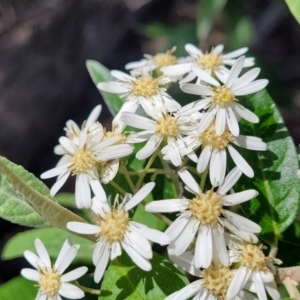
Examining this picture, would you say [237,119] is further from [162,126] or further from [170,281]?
[170,281]

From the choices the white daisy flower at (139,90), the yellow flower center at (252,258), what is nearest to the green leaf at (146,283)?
the yellow flower center at (252,258)

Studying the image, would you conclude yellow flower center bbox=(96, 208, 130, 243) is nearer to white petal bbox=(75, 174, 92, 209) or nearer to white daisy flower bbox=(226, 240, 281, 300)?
white petal bbox=(75, 174, 92, 209)

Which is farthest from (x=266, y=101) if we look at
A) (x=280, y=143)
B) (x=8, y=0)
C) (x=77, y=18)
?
(x=8, y=0)

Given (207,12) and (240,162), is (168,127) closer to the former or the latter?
(240,162)

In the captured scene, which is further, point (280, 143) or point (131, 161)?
point (131, 161)

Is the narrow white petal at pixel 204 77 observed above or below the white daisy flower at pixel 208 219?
above

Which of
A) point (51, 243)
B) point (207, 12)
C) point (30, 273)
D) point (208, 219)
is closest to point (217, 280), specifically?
point (208, 219)

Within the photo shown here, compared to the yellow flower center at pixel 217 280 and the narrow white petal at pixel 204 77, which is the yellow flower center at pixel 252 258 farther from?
the narrow white petal at pixel 204 77
